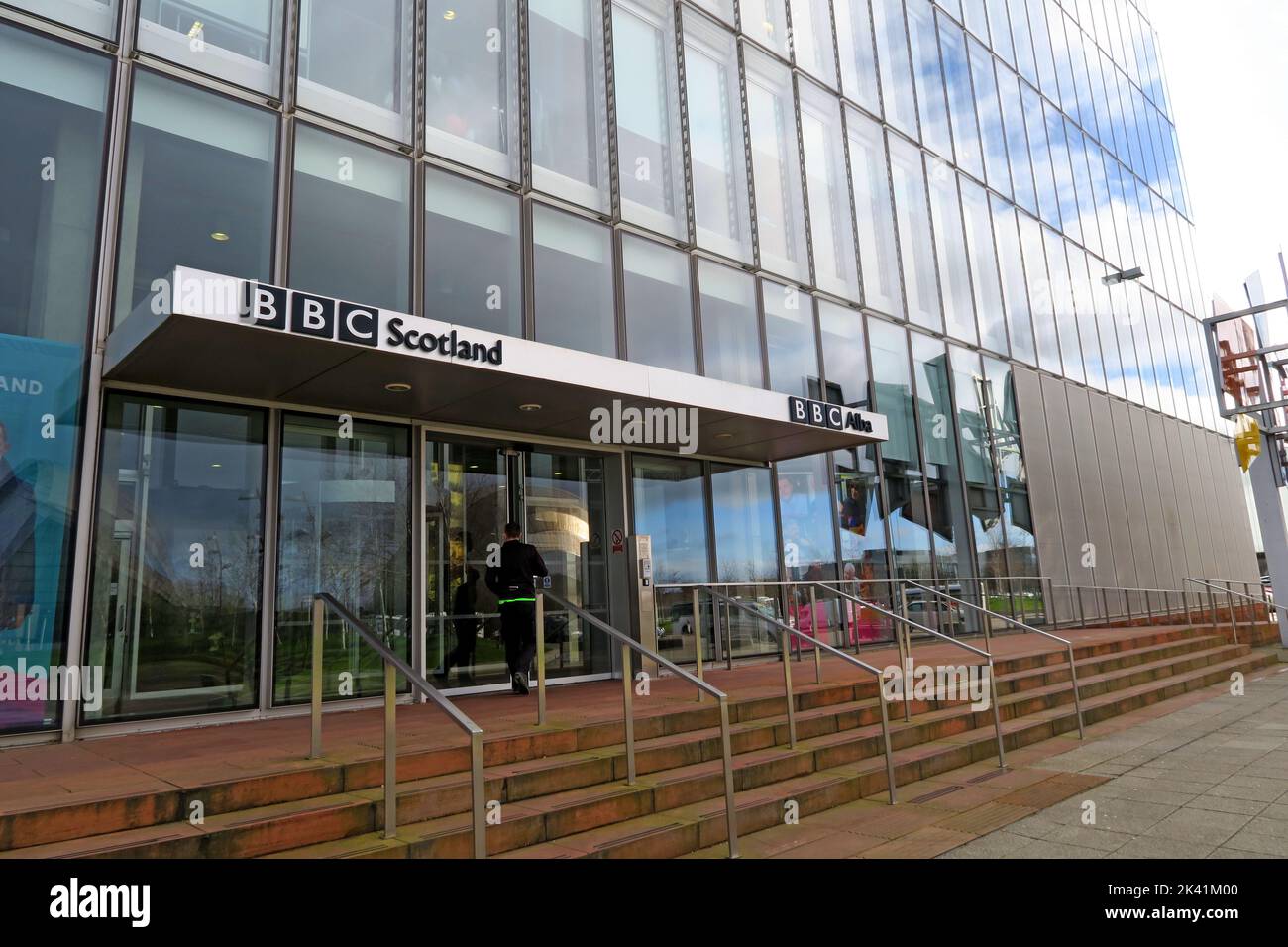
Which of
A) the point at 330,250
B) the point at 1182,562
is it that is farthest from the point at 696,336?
the point at 1182,562

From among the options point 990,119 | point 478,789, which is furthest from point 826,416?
point 990,119

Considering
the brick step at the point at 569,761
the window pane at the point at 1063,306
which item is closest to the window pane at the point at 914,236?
the window pane at the point at 1063,306

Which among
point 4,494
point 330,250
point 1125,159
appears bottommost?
point 4,494

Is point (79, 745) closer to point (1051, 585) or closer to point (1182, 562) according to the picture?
point (1051, 585)

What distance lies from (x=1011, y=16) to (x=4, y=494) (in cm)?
2211

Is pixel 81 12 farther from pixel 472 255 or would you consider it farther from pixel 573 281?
pixel 573 281

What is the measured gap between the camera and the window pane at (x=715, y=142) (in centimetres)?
1189

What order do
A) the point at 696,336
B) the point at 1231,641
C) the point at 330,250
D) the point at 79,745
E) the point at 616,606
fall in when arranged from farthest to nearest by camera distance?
A: the point at 1231,641 → the point at 696,336 → the point at 616,606 → the point at 330,250 → the point at 79,745

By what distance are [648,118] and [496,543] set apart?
6.19 m

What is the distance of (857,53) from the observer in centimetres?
1523

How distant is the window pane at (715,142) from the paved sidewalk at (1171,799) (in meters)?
7.73

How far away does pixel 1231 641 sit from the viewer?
1531 cm

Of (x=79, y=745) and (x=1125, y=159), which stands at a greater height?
(x=1125, y=159)

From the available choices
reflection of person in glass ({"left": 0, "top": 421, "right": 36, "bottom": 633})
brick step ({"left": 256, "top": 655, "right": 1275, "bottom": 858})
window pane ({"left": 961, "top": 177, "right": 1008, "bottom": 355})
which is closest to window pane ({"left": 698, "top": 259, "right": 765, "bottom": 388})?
brick step ({"left": 256, "top": 655, "right": 1275, "bottom": 858})
